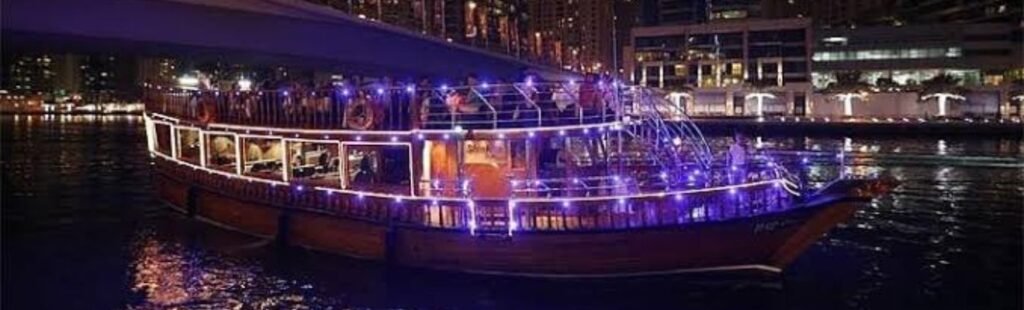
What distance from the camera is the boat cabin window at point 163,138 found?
103ft

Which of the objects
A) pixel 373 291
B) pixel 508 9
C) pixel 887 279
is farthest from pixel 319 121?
pixel 508 9

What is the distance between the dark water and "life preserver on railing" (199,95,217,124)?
10.0 feet

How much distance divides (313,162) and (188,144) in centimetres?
719

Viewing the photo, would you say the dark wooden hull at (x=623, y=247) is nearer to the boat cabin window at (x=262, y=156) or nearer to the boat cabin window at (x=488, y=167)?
the boat cabin window at (x=488, y=167)

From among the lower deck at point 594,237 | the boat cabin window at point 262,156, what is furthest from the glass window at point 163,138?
the lower deck at point 594,237

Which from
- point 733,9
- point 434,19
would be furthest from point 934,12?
point 434,19

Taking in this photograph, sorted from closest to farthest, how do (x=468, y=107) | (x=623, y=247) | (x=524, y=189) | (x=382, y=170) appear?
(x=623, y=247) < (x=524, y=189) < (x=468, y=107) < (x=382, y=170)

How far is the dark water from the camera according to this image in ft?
58.6

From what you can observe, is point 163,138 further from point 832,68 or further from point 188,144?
point 832,68

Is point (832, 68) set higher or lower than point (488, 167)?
higher

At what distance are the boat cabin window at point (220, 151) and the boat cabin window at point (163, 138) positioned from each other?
11.2ft

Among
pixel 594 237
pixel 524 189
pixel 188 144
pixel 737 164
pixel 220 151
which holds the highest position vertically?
pixel 188 144

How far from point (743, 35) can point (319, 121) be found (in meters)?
101

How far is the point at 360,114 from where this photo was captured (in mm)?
21031
